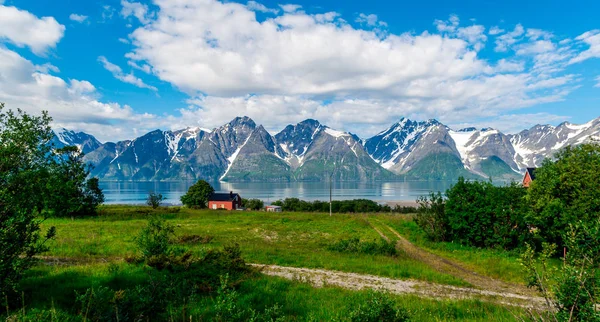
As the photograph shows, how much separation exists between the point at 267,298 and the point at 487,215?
25906 mm

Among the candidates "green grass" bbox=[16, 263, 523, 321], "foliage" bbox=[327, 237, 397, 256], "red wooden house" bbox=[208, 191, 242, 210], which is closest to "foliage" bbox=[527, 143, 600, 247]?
"foliage" bbox=[327, 237, 397, 256]

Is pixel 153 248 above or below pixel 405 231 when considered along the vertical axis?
above

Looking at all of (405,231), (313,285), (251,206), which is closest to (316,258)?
(313,285)

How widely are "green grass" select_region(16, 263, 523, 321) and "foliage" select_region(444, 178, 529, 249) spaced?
62.9ft

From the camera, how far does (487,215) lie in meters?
30.1

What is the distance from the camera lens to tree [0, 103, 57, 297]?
329 inches

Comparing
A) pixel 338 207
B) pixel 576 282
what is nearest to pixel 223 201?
pixel 338 207

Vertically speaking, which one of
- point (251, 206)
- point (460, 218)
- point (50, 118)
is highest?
point (50, 118)

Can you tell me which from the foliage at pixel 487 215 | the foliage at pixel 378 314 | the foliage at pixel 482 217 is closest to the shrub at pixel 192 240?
the foliage at pixel 482 217

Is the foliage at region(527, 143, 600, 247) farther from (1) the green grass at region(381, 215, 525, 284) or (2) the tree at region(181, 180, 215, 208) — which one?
(2) the tree at region(181, 180, 215, 208)

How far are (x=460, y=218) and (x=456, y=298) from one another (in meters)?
18.7

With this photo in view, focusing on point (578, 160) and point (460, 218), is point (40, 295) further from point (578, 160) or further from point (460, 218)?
point (578, 160)

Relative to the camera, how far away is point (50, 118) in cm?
1366

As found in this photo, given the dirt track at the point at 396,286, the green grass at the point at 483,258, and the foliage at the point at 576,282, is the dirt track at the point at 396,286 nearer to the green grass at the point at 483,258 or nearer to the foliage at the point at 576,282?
the green grass at the point at 483,258
